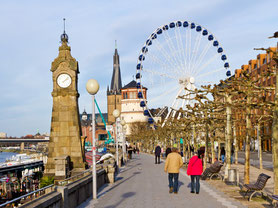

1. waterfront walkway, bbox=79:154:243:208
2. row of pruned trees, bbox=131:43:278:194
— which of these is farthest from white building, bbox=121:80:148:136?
waterfront walkway, bbox=79:154:243:208

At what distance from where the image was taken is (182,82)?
50.8 m

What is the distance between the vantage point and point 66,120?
26953mm

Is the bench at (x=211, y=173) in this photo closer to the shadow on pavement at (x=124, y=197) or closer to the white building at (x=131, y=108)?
the shadow on pavement at (x=124, y=197)

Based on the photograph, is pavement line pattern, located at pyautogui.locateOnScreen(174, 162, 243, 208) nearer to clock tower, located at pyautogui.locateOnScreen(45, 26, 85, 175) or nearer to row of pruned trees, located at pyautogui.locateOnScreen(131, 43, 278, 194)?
row of pruned trees, located at pyautogui.locateOnScreen(131, 43, 278, 194)

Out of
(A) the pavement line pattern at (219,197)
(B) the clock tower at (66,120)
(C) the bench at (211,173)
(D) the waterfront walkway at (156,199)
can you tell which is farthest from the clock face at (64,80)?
(A) the pavement line pattern at (219,197)

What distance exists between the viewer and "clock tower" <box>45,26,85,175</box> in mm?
26906

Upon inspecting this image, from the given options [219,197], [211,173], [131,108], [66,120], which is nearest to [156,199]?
[219,197]

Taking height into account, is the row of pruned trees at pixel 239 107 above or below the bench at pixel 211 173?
above

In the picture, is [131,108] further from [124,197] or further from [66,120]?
[124,197]

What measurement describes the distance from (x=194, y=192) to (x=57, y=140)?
43.8 ft

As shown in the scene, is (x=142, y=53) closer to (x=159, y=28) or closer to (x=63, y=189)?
(x=159, y=28)

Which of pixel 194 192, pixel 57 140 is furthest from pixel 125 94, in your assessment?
pixel 194 192

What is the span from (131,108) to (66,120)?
148m

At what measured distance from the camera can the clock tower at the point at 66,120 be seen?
26.9 meters
